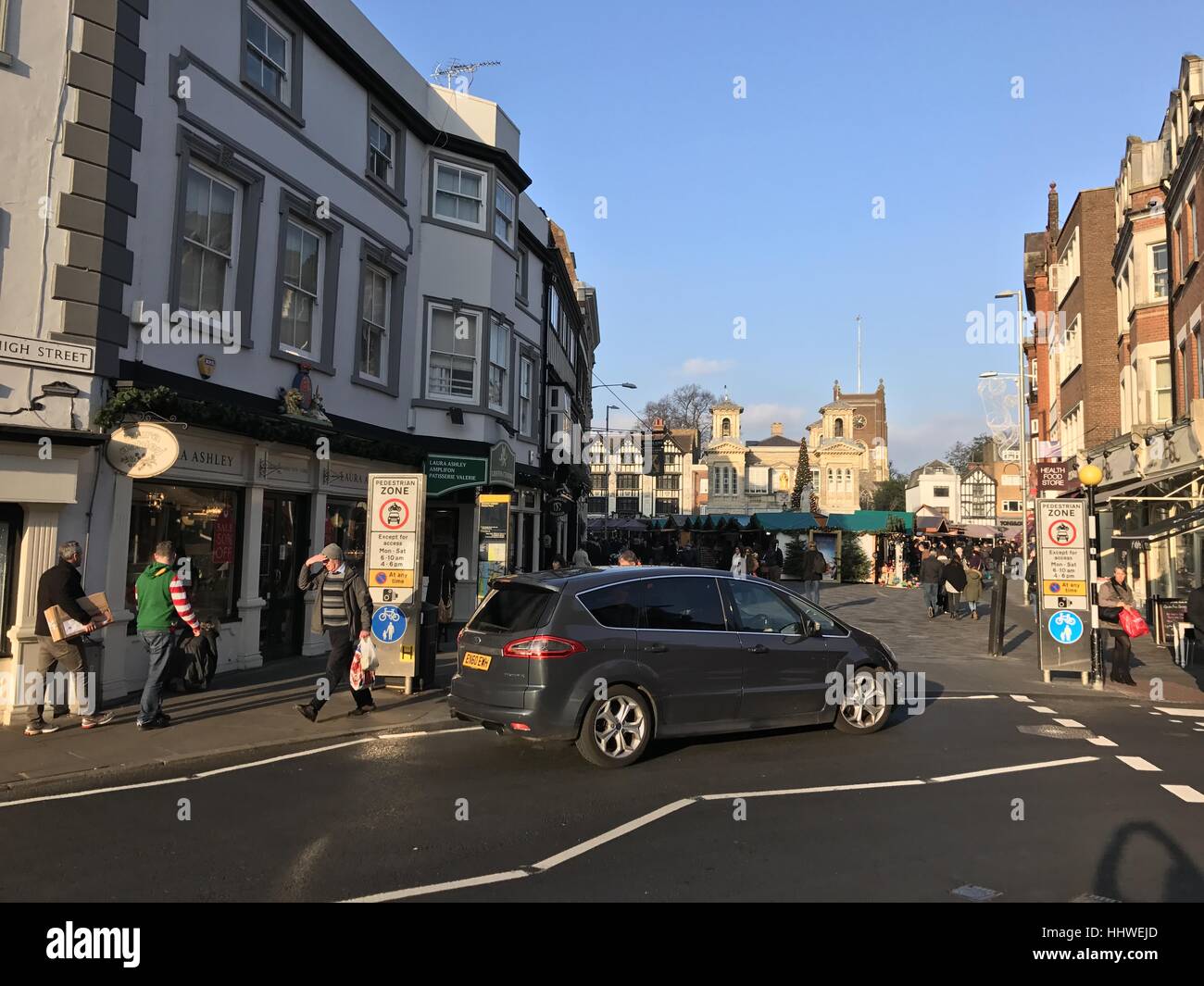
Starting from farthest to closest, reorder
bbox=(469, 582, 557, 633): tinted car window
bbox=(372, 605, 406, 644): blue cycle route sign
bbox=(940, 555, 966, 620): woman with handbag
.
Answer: bbox=(940, 555, 966, 620): woman with handbag
bbox=(372, 605, 406, 644): blue cycle route sign
bbox=(469, 582, 557, 633): tinted car window

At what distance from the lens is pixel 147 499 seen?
10.6m

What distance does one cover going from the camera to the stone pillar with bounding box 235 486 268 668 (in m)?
12.2

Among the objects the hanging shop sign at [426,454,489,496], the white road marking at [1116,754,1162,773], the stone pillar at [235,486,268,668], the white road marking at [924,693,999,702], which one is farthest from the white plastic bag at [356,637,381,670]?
the white road marking at [1116,754,1162,773]

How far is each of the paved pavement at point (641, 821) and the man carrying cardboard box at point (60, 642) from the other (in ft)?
3.70

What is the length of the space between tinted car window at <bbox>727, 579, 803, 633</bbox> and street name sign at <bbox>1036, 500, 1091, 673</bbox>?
583 centimetres

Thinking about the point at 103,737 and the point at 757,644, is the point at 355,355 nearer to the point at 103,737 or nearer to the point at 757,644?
the point at 103,737

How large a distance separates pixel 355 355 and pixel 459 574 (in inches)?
214

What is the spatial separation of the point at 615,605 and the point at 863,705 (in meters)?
3.02

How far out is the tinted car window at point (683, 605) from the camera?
25.9 feet

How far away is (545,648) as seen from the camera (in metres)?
7.28

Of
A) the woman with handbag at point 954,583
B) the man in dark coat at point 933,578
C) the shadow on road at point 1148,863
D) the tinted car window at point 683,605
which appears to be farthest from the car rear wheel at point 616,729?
the woman with handbag at point 954,583

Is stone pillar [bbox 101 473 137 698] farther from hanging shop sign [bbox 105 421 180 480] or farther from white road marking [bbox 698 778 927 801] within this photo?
white road marking [bbox 698 778 927 801]

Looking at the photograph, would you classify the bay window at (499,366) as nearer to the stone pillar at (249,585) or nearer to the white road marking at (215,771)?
the stone pillar at (249,585)
